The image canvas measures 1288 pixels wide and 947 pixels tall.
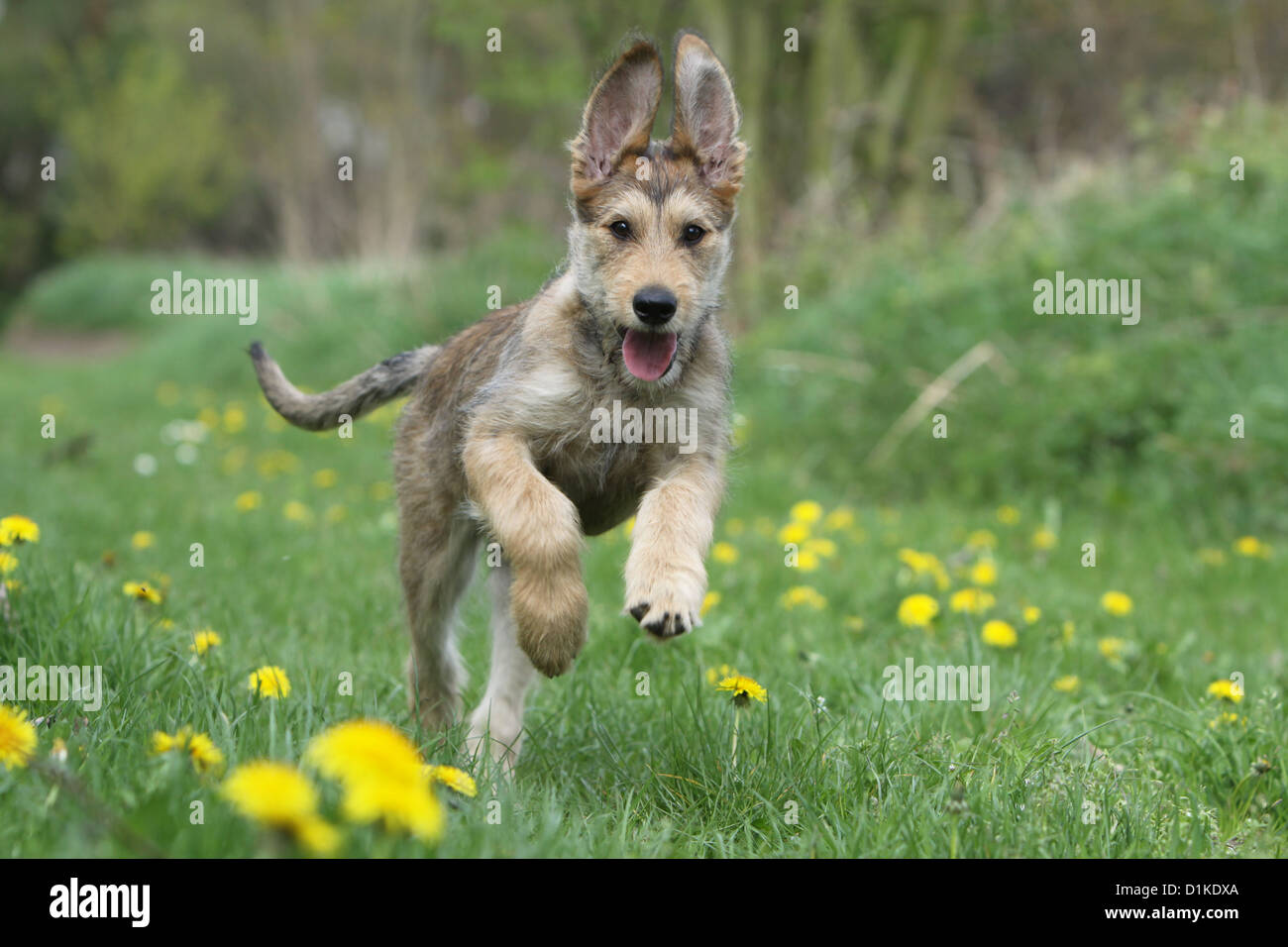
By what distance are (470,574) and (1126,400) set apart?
4.74 m

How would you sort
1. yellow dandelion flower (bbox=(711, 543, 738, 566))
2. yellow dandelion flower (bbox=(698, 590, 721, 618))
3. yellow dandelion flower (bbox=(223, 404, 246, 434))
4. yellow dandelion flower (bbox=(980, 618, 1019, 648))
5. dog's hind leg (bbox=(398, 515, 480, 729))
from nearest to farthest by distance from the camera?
dog's hind leg (bbox=(398, 515, 480, 729)), yellow dandelion flower (bbox=(980, 618, 1019, 648)), yellow dandelion flower (bbox=(698, 590, 721, 618)), yellow dandelion flower (bbox=(711, 543, 738, 566)), yellow dandelion flower (bbox=(223, 404, 246, 434))

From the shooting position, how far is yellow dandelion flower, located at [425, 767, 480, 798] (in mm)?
2408

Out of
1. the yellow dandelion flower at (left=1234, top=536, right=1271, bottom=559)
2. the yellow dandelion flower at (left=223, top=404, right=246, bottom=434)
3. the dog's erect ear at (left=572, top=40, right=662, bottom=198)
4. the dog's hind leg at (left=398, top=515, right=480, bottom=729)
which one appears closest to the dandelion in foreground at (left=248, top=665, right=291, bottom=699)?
the dog's hind leg at (left=398, top=515, right=480, bottom=729)

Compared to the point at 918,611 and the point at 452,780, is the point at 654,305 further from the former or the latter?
the point at 918,611

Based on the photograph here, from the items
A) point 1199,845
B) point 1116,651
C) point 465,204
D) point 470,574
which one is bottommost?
point 1199,845

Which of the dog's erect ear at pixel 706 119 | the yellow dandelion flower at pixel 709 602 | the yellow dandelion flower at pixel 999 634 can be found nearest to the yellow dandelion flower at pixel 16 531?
the dog's erect ear at pixel 706 119

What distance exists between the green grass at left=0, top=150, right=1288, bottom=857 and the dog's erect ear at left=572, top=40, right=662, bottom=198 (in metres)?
1.13

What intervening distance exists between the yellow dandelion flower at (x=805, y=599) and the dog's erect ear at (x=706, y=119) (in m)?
1.88

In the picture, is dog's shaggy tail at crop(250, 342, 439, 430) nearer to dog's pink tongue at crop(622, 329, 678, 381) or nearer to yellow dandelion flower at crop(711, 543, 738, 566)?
dog's pink tongue at crop(622, 329, 678, 381)

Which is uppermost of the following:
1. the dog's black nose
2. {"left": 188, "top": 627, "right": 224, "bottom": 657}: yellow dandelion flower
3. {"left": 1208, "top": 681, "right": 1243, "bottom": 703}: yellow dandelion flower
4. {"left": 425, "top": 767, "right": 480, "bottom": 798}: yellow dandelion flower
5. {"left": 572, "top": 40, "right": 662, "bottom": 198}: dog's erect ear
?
{"left": 572, "top": 40, "right": 662, "bottom": 198}: dog's erect ear

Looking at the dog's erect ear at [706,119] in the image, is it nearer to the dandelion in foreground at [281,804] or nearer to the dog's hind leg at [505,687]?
the dog's hind leg at [505,687]

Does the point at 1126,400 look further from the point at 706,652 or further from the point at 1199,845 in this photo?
the point at 1199,845

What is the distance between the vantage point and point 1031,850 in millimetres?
2568
